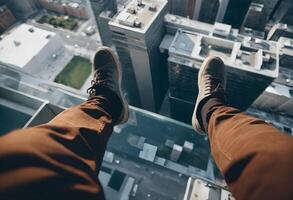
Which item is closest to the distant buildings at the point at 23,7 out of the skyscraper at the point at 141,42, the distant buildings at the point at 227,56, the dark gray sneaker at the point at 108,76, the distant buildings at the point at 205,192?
the skyscraper at the point at 141,42

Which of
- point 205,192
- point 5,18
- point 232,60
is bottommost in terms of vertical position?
point 5,18

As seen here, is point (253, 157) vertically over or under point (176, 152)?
over

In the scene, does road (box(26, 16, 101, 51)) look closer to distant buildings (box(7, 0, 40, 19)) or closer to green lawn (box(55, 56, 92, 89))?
green lawn (box(55, 56, 92, 89))

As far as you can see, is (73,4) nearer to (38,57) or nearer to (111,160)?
(38,57)

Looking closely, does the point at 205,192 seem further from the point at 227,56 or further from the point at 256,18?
the point at 256,18

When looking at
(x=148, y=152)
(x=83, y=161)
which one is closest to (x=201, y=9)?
(x=148, y=152)
